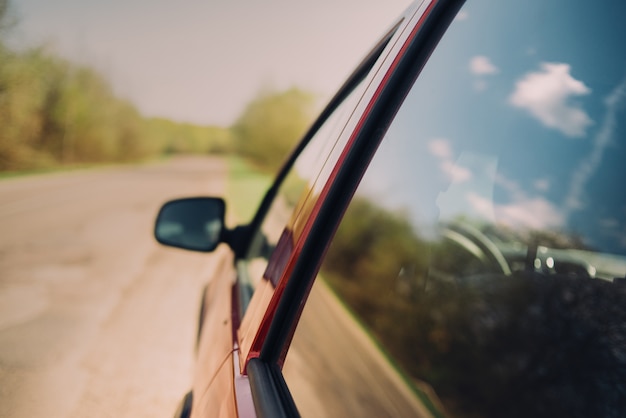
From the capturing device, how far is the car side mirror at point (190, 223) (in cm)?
230

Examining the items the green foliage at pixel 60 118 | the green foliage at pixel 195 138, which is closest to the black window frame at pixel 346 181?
the green foliage at pixel 60 118

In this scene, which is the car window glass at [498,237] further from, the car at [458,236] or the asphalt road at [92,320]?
the asphalt road at [92,320]

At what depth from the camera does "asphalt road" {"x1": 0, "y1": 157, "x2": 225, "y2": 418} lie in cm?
306

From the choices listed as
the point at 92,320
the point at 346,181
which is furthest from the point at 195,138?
the point at 346,181

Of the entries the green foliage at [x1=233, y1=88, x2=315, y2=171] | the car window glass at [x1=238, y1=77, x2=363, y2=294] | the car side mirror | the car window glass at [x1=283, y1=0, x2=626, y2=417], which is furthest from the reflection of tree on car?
the green foliage at [x1=233, y1=88, x2=315, y2=171]

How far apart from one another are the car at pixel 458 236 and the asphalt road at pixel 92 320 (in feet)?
2.67

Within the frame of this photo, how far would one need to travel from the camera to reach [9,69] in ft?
86.6

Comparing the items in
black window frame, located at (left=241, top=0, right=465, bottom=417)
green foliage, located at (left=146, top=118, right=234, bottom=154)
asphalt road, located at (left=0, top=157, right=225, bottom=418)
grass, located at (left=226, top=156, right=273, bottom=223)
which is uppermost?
black window frame, located at (left=241, top=0, right=465, bottom=417)

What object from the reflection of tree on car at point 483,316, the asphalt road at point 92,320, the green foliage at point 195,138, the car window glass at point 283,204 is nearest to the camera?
the reflection of tree on car at point 483,316

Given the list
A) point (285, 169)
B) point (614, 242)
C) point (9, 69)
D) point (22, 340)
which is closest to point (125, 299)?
point (22, 340)

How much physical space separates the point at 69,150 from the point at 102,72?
969 centimetres

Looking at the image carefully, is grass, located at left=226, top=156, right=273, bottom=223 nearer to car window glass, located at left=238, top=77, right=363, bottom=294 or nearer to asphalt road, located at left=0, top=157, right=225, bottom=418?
car window glass, located at left=238, top=77, right=363, bottom=294

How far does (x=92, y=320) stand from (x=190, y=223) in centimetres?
325

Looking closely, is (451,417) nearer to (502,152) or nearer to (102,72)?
(502,152)
